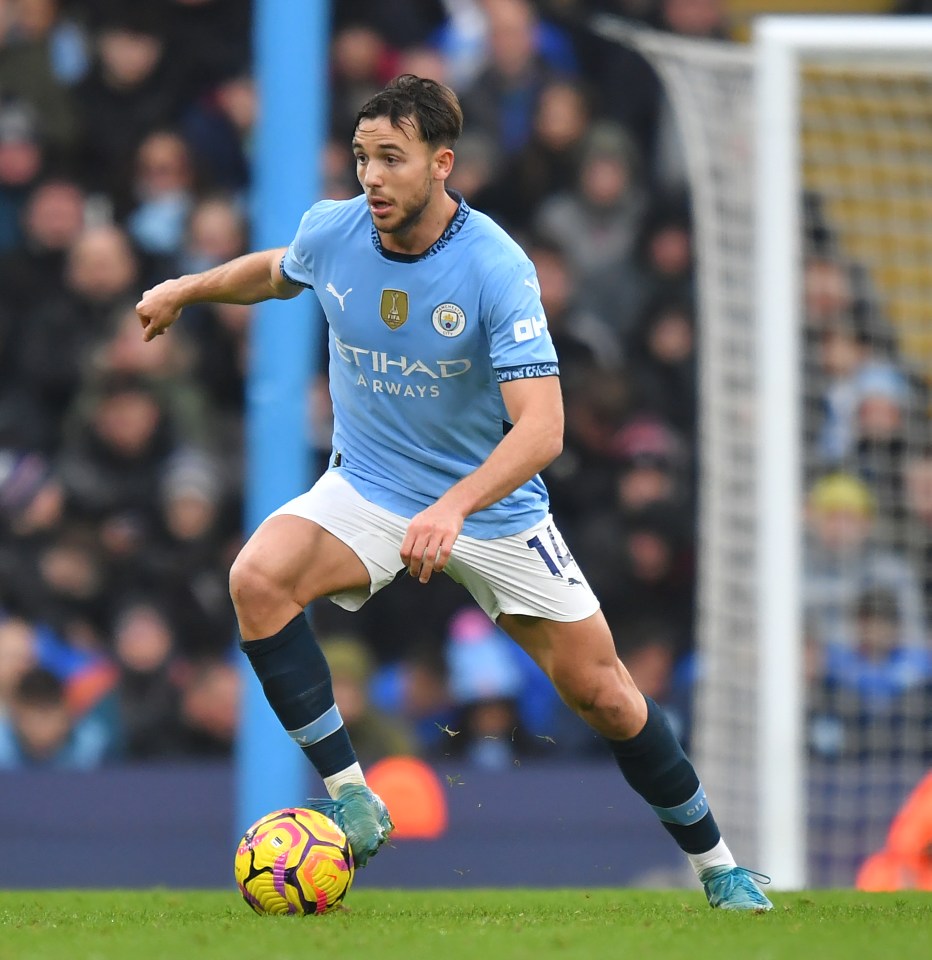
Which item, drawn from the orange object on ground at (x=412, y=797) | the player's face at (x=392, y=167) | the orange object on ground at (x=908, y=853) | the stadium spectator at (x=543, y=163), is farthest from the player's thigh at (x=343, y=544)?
the stadium spectator at (x=543, y=163)

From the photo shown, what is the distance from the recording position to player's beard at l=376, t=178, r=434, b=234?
4.64 meters

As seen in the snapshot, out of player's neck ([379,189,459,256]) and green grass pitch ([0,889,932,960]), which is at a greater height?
player's neck ([379,189,459,256])

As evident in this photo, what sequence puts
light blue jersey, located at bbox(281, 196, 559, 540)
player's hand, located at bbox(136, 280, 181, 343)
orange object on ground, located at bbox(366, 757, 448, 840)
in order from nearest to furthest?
light blue jersey, located at bbox(281, 196, 559, 540) → player's hand, located at bbox(136, 280, 181, 343) → orange object on ground, located at bbox(366, 757, 448, 840)

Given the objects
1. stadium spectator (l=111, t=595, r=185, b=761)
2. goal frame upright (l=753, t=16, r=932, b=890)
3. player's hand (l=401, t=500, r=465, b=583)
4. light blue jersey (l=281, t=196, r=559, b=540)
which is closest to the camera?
player's hand (l=401, t=500, r=465, b=583)

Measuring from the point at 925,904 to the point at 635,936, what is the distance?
128cm

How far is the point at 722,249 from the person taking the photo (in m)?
7.57

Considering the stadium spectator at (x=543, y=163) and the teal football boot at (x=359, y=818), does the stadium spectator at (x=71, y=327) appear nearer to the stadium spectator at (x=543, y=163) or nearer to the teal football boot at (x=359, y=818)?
the stadium spectator at (x=543, y=163)

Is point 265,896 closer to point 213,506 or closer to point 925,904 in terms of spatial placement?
point 925,904

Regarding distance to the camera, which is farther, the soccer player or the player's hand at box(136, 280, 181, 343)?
the player's hand at box(136, 280, 181, 343)

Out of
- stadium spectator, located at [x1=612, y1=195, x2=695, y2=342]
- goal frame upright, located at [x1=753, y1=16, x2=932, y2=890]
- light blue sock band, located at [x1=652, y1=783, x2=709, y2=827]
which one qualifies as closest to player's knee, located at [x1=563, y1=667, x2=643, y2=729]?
light blue sock band, located at [x1=652, y1=783, x2=709, y2=827]

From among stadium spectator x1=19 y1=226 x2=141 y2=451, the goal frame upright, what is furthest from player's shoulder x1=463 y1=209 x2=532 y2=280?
stadium spectator x1=19 y1=226 x2=141 y2=451

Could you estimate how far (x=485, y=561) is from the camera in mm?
4867

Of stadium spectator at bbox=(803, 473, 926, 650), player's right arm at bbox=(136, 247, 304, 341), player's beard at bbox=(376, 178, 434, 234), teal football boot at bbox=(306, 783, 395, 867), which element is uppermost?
player's beard at bbox=(376, 178, 434, 234)

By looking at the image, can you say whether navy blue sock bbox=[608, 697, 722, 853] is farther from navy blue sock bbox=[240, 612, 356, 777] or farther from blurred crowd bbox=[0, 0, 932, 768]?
blurred crowd bbox=[0, 0, 932, 768]
